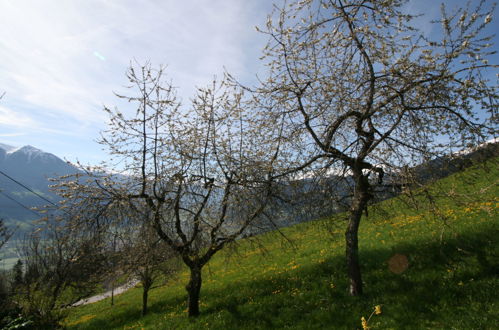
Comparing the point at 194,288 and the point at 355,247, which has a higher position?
the point at 355,247

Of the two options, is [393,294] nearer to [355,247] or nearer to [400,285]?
[400,285]

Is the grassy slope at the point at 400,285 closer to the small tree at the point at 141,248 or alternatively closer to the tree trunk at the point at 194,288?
the tree trunk at the point at 194,288

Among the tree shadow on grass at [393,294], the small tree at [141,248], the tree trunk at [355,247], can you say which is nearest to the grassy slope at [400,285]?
the tree shadow on grass at [393,294]

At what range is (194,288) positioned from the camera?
33.8ft

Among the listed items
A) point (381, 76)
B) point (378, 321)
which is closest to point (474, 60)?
point (381, 76)

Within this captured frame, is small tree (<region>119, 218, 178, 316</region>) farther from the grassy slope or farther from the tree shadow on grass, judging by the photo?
the tree shadow on grass

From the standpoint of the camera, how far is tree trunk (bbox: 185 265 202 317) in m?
9.92

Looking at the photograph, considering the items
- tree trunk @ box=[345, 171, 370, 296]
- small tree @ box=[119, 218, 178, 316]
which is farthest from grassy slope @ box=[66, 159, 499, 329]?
small tree @ box=[119, 218, 178, 316]

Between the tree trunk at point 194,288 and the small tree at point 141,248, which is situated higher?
the small tree at point 141,248

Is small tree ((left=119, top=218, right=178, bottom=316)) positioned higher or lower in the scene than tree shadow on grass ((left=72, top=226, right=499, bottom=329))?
higher

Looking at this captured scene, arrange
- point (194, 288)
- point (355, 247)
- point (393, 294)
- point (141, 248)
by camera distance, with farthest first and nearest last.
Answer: point (194, 288)
point (141, 248)
point (355, 247)
point (393, 294)

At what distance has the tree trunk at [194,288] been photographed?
992cm

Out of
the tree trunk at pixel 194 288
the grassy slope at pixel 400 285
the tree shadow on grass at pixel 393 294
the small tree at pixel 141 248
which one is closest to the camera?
the grassy slope at pixel 400 285

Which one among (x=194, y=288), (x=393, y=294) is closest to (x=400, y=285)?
(x=393, y=294)
